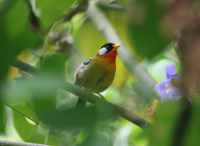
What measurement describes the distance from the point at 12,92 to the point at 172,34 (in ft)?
0.56

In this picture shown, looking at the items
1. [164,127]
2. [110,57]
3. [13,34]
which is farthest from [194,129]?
[110,57]

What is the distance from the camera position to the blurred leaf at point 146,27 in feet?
0.57

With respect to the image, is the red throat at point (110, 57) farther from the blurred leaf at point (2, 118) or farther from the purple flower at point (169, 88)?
the blurred leaf at point (2, 118)

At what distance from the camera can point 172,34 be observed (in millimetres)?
166

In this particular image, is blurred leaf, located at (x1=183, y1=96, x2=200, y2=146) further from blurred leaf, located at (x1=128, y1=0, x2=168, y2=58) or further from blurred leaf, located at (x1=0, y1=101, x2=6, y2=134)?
blurred leaf, located at (x1=0, y1=101, x2=6, y2=134)

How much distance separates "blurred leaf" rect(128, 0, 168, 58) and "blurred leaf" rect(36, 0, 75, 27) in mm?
111

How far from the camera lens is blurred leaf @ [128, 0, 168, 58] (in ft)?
0.57

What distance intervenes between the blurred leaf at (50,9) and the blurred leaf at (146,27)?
11 centimetres

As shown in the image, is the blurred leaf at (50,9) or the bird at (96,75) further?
the bird at (96,75)

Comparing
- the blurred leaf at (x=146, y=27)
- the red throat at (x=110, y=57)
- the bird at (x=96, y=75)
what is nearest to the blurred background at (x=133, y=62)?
the blurred leaf at (x=146, y=27)

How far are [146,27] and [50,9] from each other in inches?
5.0

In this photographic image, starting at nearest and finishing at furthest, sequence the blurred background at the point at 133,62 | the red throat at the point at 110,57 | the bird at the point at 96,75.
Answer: the blurred background at the point at 133,62
the bird at the point at 96,75
the red throat at the point at 110,57

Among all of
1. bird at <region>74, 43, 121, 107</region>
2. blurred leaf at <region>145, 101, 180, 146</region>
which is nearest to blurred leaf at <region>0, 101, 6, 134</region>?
blurred leaf at <region>145, 101, 180, 146</region>

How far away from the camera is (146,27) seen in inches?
7.2
